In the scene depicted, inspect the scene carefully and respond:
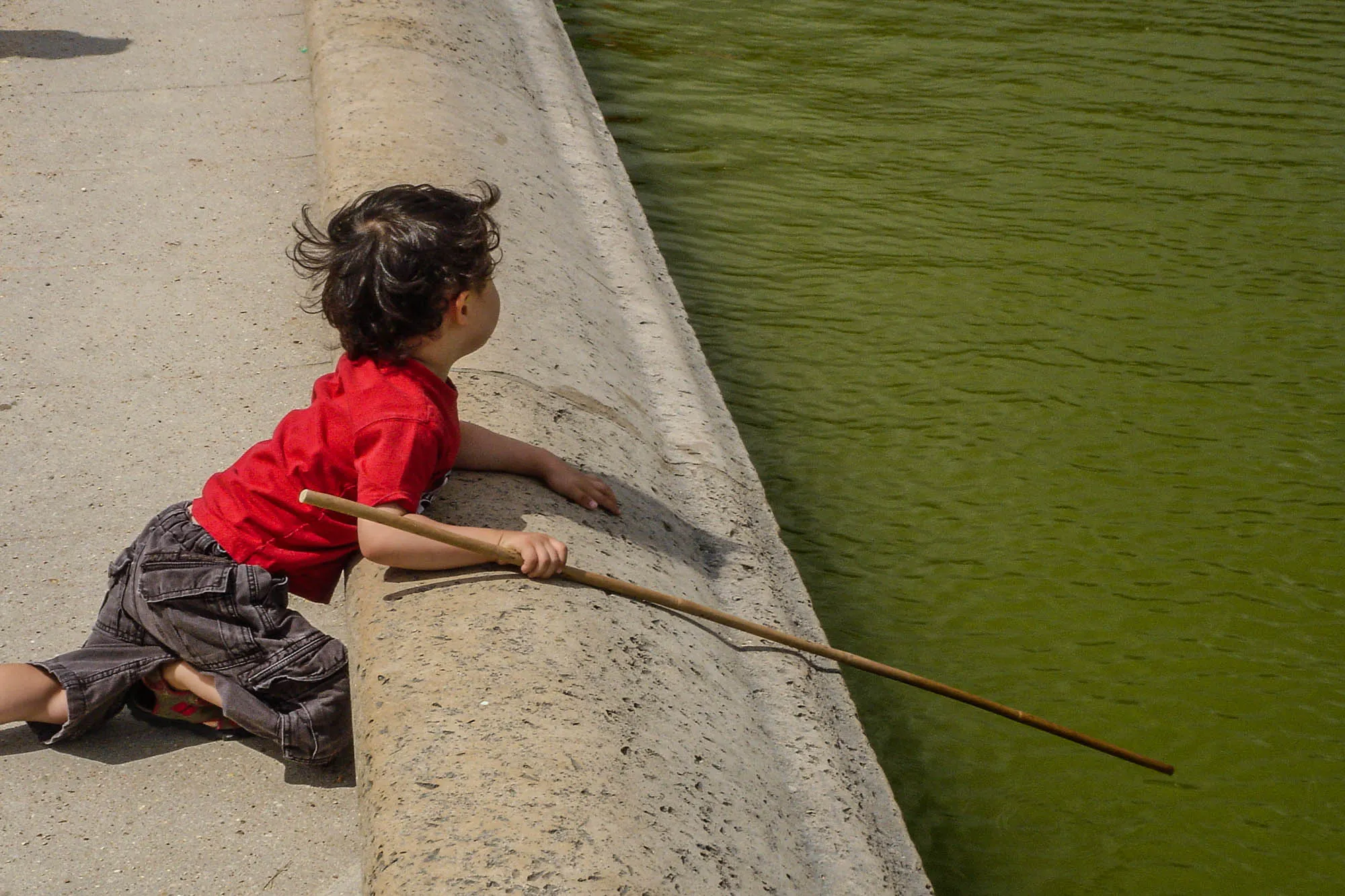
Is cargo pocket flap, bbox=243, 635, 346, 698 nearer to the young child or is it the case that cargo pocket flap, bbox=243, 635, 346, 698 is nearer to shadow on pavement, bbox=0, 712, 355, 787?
the young child

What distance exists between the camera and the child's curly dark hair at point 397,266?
2.57 meters

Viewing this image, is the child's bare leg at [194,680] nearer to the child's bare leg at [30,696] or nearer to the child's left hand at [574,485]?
the child's bare leg at [30,696]

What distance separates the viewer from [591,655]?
2.45 meters

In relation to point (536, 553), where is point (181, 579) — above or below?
below

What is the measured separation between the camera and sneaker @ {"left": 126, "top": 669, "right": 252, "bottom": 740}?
2807 mm

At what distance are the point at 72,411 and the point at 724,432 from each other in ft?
5.93

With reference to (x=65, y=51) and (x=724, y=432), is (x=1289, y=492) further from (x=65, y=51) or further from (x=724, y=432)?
(x=65, y=51)

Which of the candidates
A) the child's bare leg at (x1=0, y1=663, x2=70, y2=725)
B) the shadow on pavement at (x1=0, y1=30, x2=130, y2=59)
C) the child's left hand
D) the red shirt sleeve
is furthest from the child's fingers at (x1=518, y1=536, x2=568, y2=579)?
the shadow on pavement at (x1=0, y1=30, x2=130, y2=59)

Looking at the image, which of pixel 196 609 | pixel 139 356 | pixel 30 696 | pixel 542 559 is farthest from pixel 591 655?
pixel 139 356

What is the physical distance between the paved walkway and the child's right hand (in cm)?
61

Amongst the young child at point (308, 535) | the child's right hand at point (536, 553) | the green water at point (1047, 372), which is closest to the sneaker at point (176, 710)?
the young child at point (308, 535)

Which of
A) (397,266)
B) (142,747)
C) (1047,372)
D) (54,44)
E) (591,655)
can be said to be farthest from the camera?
(54,44)

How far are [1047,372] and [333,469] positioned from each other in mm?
3507

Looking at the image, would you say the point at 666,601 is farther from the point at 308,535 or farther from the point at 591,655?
the point at 308,535
